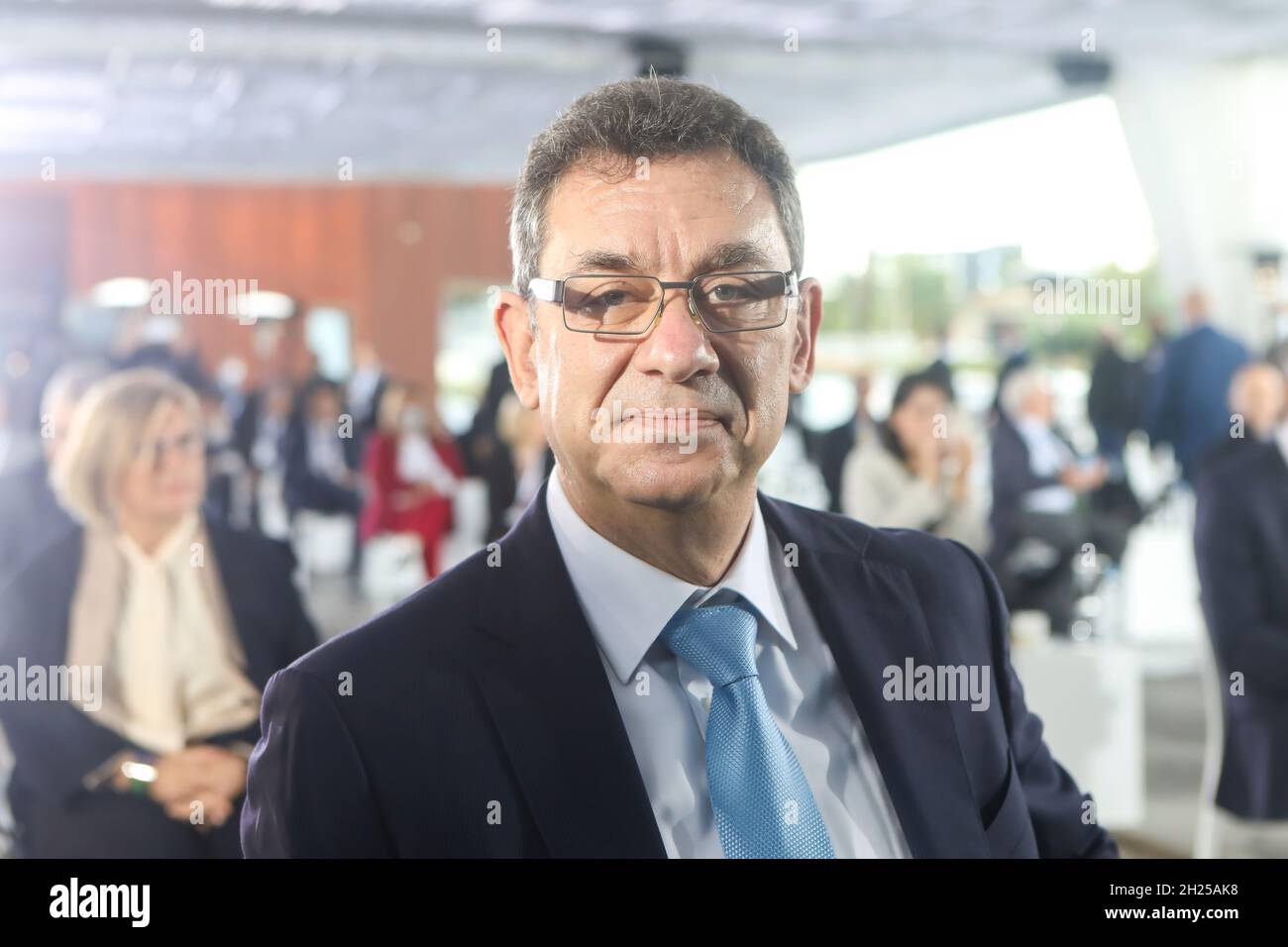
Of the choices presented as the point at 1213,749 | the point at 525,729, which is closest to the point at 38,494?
the point at 525,729

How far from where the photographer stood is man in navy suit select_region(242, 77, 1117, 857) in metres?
1.10

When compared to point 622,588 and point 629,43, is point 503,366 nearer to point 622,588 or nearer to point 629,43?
point 622,588

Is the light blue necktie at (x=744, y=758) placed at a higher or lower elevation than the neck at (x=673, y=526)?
lower

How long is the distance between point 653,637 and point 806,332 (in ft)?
1.02

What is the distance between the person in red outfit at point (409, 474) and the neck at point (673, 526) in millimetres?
5139

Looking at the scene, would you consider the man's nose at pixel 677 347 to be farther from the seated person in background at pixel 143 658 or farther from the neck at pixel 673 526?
the seated person in background at pixel 143 658

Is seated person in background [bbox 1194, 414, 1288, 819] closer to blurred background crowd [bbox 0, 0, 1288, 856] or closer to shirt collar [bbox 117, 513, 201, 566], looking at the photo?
blurred background crowd [bbox 0, 0, 1288, 856]

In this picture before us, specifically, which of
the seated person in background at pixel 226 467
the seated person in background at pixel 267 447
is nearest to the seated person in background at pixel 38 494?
the seated person in background at pixel 226 467

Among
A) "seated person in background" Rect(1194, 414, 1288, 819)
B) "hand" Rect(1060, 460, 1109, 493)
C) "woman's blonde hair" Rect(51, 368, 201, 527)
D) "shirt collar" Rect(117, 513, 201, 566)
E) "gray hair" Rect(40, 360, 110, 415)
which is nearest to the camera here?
"shirt collar" Rect(117, 513, 201, 566)

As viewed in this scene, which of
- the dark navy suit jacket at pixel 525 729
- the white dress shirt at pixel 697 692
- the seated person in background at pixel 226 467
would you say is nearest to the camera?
the dark navy suit jacket at pixel 525 729

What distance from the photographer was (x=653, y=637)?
47.4 inches

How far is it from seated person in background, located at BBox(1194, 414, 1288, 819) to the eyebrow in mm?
1976

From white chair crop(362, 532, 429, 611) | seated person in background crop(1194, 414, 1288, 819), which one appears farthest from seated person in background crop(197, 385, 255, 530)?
seated person in background crop(1194, 414, 1288, 819)

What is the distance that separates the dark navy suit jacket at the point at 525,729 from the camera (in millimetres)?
1084
